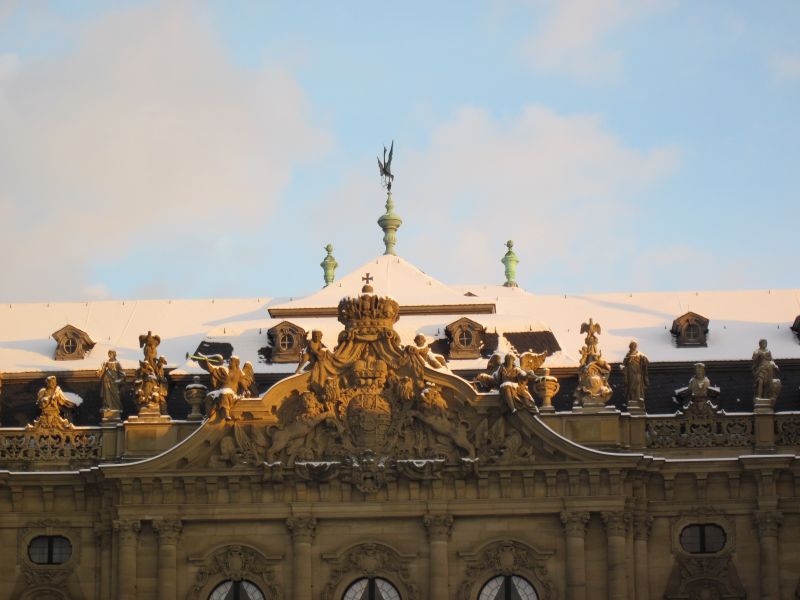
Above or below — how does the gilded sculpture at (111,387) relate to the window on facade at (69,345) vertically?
below

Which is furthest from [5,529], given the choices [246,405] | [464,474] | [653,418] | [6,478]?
[653,418]

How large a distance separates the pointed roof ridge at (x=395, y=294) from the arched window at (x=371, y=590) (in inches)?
389

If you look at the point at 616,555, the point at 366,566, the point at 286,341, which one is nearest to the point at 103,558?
the point at 366,566

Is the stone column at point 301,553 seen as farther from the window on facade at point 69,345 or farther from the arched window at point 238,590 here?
the window on facade at point 69,345

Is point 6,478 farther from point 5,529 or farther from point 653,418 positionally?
point 653,418

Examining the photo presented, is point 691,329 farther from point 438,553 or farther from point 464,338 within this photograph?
point 438,553

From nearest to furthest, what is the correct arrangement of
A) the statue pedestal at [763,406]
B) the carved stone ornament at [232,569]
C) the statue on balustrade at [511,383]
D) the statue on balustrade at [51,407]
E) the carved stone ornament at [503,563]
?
the statue on balustrade at [511,383]
the carved stone ornament at [503,563]
the carved stone ornament at [232,569]
the statue pedestal at [763,406]
the statue on balustrade at [51,407]

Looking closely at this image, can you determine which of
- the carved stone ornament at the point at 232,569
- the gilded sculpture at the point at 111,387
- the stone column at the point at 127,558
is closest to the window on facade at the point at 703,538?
the carved stone ornament at the point at 232,569

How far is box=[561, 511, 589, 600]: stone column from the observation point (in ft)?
285

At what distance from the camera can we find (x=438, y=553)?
8731 cm

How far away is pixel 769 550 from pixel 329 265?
26.5 meters

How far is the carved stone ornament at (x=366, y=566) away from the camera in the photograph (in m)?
87.4

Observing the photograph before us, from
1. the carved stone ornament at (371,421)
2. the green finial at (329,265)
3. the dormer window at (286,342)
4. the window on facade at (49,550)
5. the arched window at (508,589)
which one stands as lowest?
the arched window at (508,589)

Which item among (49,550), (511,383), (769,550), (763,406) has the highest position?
(511,383)
